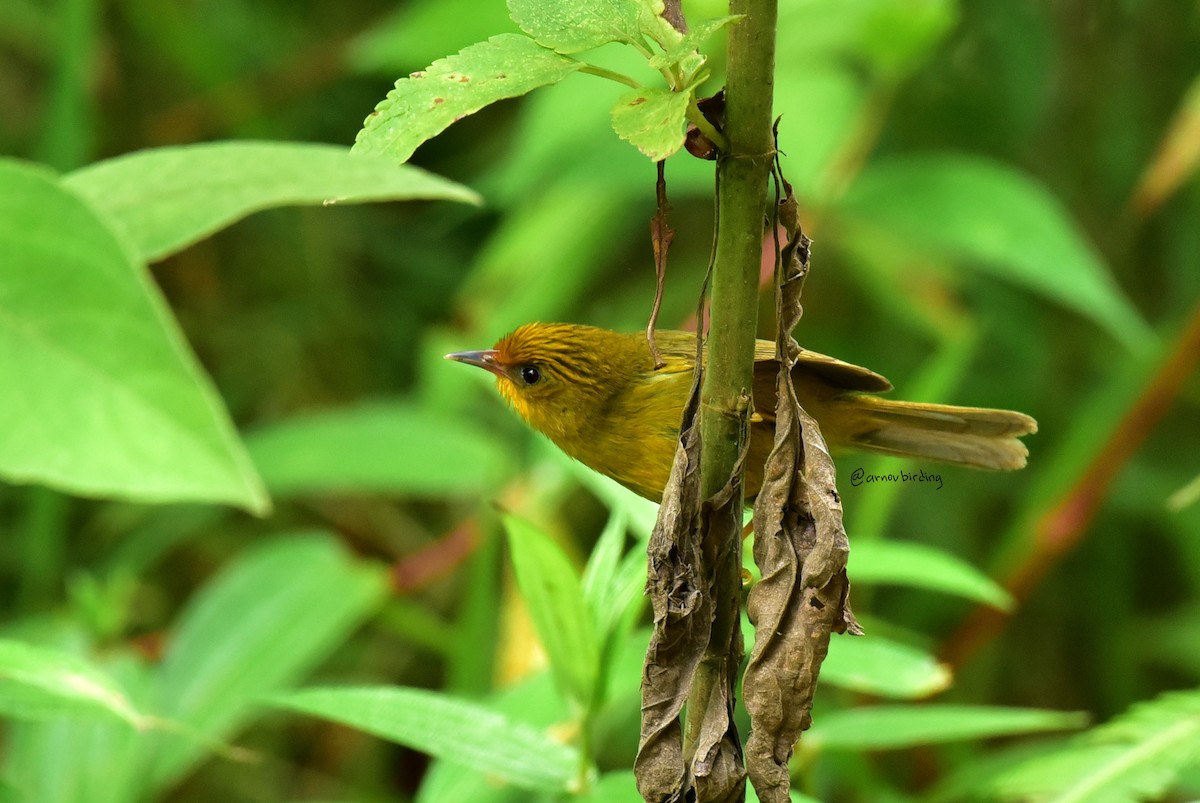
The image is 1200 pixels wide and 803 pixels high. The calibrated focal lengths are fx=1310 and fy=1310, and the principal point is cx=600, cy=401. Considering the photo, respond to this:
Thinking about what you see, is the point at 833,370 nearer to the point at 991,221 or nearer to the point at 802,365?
the point at 802,365

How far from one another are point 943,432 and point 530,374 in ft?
2.00

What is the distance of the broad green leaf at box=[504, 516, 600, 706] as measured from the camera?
1.30 metres

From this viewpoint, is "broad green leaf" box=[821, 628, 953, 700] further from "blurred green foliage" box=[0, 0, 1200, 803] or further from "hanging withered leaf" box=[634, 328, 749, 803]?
"hanging withered leaf" box=[634, 328, 749, 803]

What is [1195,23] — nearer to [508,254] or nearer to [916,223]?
[916,223]

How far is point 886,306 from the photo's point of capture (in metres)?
3.43

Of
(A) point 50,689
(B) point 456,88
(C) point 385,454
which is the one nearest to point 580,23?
(B) point 456,88

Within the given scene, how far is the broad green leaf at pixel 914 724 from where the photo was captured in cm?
157

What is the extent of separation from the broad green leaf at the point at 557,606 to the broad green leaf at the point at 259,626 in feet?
3.56

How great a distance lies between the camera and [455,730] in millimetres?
1309

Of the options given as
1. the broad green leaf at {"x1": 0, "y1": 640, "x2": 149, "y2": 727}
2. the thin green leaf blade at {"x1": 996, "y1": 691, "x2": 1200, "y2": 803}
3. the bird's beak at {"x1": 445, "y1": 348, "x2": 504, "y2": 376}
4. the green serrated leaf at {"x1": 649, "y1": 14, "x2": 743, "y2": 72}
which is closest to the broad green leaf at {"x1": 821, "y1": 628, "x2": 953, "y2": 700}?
the thin green leaf blade at {"x1": 996, "y1": 691, "x2": 1200, "y2": 803}

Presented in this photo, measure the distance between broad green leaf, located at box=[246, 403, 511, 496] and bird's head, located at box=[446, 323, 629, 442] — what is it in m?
1.10

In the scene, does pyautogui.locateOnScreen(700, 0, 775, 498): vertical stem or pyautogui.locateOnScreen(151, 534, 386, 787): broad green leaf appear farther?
pyautogui.locateOnScreen(151, 534, 386, 787): broad green leaf

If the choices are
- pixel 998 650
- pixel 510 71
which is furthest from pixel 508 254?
pixel 510 71

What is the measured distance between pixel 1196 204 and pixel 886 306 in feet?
2.73
